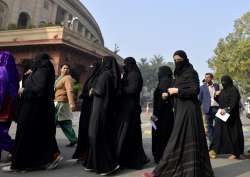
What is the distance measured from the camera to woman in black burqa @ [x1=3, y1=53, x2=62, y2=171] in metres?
5.43

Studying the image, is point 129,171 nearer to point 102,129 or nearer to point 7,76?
point 102,129

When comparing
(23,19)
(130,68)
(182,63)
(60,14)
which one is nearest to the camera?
(182,63)

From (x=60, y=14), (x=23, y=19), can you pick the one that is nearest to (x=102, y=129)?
(x=23, y=19)

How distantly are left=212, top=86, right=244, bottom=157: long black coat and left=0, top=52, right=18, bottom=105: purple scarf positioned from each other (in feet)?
13.3

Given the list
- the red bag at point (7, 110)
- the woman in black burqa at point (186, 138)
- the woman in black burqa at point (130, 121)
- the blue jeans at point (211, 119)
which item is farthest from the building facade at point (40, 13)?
the woman in black burqa at point (186, 138)

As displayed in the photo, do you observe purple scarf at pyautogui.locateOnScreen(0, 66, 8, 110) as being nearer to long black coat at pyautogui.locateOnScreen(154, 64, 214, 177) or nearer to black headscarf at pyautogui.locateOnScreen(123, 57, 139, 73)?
black headscarf at pyautogui.locateOnScreen(123, 57, 139, 73)

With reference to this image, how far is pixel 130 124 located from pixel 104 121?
61 cm

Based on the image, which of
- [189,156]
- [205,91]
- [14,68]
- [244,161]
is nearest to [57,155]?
[14,68]

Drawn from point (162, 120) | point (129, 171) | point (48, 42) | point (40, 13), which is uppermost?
point (40, 13)

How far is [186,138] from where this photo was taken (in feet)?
16.1

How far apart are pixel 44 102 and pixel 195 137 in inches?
92.1

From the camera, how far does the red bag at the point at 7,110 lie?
19.6 ft

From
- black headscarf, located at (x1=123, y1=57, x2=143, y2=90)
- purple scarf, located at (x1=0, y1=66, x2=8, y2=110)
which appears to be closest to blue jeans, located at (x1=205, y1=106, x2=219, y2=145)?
black headscarf, located at (x1=123, y1=57, x2=143, y2=90)

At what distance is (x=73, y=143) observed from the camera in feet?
26.6
